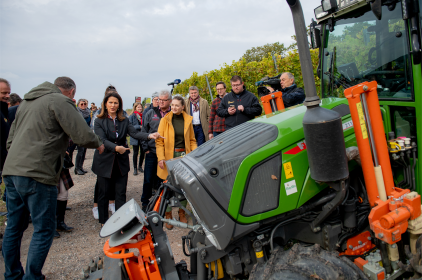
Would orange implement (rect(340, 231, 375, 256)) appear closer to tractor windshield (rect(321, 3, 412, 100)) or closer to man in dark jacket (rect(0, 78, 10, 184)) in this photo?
tractor windshield (rect(321, 3, 412, 100))

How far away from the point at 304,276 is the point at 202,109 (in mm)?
4171

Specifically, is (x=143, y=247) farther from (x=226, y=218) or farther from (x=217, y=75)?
(x=217, y=75)

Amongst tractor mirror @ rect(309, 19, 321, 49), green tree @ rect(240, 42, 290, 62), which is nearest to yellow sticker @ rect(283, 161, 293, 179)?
tractor mirror @ rect(309, 19, 321, 49)

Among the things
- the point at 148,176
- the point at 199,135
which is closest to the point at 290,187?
the point at 148,176

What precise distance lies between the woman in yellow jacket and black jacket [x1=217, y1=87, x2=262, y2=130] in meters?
0.77

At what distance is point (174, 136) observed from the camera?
13.7 ft

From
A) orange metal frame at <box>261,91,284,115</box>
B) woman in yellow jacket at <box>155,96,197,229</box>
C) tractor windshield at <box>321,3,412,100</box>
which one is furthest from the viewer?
woman in yellow jacket at <box>155,96,197,229</box>

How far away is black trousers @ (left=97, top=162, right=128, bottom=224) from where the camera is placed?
412cm

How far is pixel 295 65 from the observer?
9523 millimetres

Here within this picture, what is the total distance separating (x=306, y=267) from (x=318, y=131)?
0.83 m

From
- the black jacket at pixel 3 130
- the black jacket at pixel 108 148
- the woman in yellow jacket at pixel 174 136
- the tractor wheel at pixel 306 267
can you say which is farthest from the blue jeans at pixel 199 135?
the tractor wheel at pixel 306 267

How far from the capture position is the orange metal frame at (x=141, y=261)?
2066 mm

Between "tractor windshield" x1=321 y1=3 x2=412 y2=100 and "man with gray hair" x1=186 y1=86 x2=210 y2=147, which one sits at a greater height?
"tractor windshield" x1=321 y1=3 x2=412 y2=100

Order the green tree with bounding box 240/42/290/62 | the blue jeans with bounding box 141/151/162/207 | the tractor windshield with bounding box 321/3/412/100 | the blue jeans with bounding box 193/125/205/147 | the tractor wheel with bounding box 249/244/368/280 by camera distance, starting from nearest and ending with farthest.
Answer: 1. the tractor wheel with bounding box 249/244/368/280
2. the tractor windshield with bounding box 321/3/412/100
3. the blue jeans with bounding box 141/151/162/207
4. the blue jeans with bounding box 193/125/205/147
5. the green tree with bounding box 240/42/290/62
